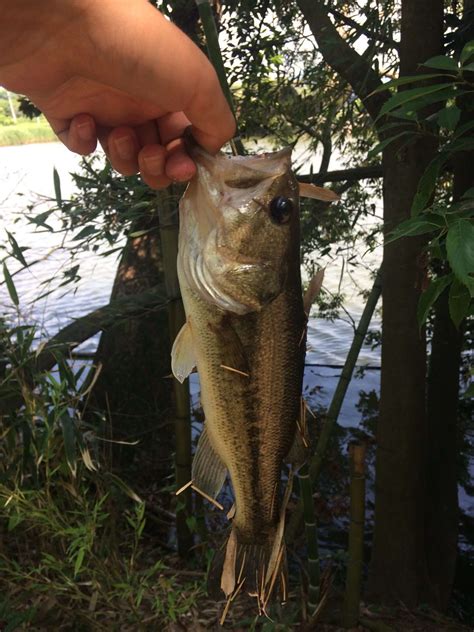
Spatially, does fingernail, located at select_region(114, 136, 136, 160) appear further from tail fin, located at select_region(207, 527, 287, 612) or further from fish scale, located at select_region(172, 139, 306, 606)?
tail fin, located at select_region(207, 527, 287, 612)

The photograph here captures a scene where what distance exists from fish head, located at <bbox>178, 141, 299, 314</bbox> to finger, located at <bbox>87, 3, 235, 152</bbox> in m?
0.11

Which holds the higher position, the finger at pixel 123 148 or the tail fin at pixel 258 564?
the finger at pixel 123 148

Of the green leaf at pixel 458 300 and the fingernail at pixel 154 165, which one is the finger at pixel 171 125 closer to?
the fingernail at pixel 154 165

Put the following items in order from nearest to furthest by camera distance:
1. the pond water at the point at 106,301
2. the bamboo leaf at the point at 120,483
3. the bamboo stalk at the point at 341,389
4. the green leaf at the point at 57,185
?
the green leaf at the point at 57,185, the bamboo leaf at the point at 120,483, the bamboo stalk at the point at 341,389, the pond water at the point at 106,301

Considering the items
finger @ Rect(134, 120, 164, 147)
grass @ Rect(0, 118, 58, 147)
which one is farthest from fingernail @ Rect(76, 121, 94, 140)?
grass @ Rect(0, 118, 58, 147)

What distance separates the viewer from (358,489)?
2.74 metres

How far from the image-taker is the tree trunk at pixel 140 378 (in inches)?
193

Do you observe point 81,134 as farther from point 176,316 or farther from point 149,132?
point 176,316

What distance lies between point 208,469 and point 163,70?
951 millimetres

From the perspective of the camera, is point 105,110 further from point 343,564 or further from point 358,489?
point 343,564

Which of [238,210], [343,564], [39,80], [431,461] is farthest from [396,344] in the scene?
[39,80]

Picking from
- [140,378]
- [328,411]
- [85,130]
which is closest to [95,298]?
[140,378]

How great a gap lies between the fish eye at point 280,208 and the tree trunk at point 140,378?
11.2ft

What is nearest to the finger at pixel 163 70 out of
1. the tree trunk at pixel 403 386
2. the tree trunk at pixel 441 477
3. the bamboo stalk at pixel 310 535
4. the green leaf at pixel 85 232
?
the bamboo stalk at pixel 310 535
